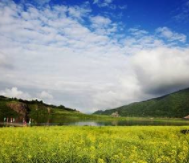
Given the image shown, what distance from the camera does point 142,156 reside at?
15.2 m

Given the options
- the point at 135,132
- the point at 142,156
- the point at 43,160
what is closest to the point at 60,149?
the point at 43,160

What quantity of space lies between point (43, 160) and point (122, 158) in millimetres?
4535

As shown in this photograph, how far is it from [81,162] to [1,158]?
4.70 metres

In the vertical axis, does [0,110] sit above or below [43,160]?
above

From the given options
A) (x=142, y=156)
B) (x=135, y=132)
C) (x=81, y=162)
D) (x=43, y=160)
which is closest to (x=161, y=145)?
(x=142, y=156)

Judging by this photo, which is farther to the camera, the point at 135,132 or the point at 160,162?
the point at 135,132

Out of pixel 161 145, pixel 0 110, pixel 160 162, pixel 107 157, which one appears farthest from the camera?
pixel 0 110

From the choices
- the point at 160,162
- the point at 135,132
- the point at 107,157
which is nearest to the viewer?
the point at 160,162

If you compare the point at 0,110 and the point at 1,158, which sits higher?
the point at 0,110

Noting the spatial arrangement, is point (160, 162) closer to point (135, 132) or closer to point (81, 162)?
point (81, 162)

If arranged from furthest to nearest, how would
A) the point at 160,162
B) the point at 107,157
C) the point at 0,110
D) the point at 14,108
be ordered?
the point at 14,108 → the point at 0,110 → the point at 107,157 → the point at 160,162

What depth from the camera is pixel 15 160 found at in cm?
1434

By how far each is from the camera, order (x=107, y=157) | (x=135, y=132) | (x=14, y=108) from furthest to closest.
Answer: (x=14, y=108)
(x=135, y=132)
(x=107, y=157)

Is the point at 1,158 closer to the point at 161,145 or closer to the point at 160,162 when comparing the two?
the point at 160,162
